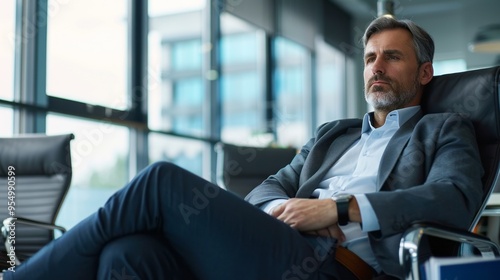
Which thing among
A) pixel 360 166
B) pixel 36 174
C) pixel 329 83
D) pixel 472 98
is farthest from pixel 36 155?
pixel 329 83

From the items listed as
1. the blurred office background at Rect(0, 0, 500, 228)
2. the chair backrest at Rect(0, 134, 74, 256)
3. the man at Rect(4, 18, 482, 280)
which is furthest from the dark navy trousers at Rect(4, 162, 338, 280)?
the blurred office background at Rect(0, 0, 500, 228)

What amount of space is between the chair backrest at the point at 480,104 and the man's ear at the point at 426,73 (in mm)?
38

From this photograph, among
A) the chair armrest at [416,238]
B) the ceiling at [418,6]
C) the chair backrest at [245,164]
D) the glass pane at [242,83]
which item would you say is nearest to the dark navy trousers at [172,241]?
Result: the chair armrest at [416,238]

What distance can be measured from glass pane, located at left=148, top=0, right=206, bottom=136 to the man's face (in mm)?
3468

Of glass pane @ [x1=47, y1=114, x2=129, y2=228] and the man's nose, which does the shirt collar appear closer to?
the man's nose

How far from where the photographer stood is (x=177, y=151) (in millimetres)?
5770

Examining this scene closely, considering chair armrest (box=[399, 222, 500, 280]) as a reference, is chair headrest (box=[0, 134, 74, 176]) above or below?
above

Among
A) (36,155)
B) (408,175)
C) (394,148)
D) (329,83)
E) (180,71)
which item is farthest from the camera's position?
(329,83)

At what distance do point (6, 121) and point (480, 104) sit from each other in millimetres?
3030

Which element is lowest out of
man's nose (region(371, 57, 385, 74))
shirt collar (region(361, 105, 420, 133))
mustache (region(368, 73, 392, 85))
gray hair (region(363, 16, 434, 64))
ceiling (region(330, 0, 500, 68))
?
shirt collar (region(361, 105, 420, 133))

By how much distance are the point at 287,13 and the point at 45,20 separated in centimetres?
412

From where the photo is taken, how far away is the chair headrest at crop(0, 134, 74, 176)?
2.87 m

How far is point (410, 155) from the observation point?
1.83m

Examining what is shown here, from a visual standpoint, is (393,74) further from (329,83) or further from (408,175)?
(329,83)
